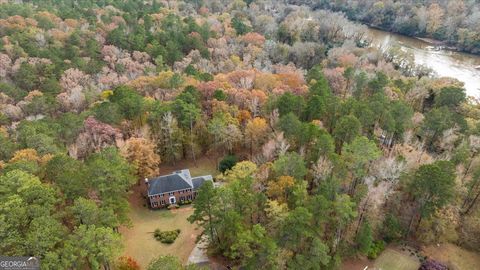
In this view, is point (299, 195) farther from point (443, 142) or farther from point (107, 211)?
point (443, 142)

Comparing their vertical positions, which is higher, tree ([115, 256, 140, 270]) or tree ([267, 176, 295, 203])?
tree ([267, 176, 295, 203])

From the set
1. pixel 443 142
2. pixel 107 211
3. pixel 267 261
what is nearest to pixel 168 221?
pixel 107 211

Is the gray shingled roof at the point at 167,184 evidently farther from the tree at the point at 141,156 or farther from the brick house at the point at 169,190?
the tree at the point at 141,156

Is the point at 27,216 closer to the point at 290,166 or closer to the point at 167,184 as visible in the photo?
the point at 167,184

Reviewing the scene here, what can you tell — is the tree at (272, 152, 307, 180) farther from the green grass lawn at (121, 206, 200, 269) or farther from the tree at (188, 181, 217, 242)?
the green grass lawn at (121, 206, 200, 269)

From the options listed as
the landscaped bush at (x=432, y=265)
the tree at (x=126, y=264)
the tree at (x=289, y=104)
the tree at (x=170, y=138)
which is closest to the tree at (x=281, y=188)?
the tree at (x=289, y=104)

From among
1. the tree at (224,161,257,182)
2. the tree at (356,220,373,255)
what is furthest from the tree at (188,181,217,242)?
the tree at (356,220,373,255)

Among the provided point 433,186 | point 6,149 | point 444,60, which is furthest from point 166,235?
point 444,60

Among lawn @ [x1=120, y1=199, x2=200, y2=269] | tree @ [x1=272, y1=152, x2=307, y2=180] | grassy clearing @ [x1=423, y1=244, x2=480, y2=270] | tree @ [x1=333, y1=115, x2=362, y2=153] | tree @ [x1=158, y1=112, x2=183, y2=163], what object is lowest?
lawn @ [x1=120, y1=199, x2=200, y2=269]
